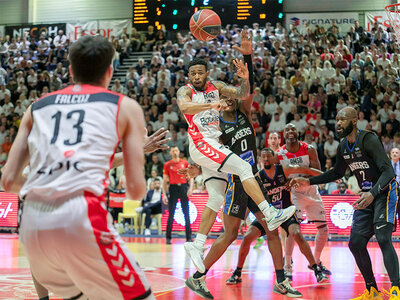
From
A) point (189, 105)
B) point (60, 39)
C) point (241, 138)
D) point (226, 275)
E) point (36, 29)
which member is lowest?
point (226, 275)

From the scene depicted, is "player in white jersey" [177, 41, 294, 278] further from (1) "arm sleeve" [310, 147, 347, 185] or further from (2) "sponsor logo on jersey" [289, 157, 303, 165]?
(2) "sponsor logo on jersey" [289, 157, 303, 165]

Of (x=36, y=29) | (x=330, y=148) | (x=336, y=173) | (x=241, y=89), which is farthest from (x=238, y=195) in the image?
(x=36, y=29)

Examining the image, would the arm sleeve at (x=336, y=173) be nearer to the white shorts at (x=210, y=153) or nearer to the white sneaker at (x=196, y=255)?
the white shorts at (x=210, y=153)

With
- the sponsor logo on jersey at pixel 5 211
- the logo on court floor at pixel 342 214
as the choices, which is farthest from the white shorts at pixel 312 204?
the sponsor logo on jersey at pixel 5 211

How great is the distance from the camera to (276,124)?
1598 cm

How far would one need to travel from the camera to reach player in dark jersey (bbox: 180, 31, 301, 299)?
6.24 meters

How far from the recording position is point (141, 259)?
9195 mm

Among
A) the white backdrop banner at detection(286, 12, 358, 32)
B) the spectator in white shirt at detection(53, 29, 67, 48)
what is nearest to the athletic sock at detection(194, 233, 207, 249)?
the white backdrop banner at detection(286, 12, 358, 32)

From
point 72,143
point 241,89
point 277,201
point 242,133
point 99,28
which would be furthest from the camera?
point 99,28

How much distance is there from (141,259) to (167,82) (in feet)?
34.7

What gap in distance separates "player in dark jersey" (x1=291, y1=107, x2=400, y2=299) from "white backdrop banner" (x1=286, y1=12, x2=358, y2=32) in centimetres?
1822

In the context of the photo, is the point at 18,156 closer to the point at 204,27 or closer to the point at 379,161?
the point at 379,161

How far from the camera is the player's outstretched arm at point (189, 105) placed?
5.21 meters

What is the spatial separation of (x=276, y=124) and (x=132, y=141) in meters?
13.5
